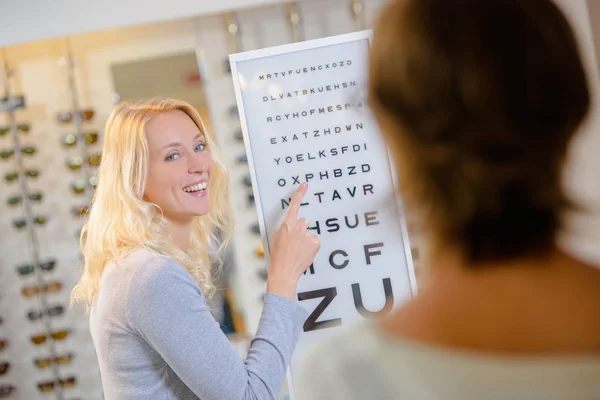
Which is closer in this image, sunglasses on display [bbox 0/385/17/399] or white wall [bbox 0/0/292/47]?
white wall [bbox 0/0/292/47]

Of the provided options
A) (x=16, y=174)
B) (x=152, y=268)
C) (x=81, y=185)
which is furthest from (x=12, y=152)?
(x=152, y=268)

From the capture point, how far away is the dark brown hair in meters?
0.67

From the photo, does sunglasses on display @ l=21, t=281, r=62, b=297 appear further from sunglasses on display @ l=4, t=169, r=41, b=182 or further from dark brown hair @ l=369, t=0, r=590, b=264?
dark brown hair @ l=369, t=0, r=590, b=264

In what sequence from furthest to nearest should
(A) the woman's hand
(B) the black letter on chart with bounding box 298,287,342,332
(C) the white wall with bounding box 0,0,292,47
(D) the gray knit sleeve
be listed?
(C) the white wall with bounding box 0,0,292,47 → (B) the black letter on chart with bounding box 298,287,342,332 → (A) the woman's hand → (D) the gray knit sleeve

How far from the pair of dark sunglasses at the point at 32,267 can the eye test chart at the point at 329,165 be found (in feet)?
12.2

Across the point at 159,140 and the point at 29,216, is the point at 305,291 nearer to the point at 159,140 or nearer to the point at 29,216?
the point at 159,140

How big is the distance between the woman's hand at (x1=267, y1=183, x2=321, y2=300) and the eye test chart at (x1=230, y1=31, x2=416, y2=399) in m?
0.12

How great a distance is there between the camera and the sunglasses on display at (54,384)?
5422 millimetres

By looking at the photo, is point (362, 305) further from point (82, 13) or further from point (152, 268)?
point (82, 13)

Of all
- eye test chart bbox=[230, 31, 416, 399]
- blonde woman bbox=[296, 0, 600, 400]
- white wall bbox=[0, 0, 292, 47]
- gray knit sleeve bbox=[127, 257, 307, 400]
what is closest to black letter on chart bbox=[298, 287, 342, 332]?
eye test chart bbox=[230, 31, 416, 399]

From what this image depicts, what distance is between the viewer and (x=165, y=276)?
63.8 inches

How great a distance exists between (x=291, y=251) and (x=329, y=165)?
386mm

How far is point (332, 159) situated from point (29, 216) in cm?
394

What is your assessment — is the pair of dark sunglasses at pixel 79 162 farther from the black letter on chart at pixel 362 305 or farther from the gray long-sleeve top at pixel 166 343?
the gray long-sleeve top at pixel 166 343
